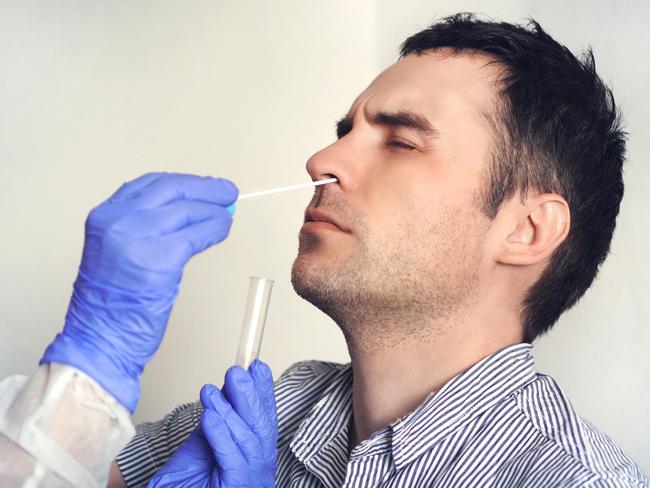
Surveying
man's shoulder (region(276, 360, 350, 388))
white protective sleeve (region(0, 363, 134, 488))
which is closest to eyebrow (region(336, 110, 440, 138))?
man's shoulder (region(276, 360, 350, 388))

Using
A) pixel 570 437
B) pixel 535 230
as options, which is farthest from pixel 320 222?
pixel 570 437

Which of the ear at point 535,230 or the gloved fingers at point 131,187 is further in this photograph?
the ear at point 535,230

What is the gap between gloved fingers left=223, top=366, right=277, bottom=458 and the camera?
4.83 ft

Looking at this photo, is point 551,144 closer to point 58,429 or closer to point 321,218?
point 321,218

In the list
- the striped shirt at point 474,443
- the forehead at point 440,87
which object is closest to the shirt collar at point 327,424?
the striped shirt at point 474,443

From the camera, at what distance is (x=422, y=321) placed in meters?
1.50

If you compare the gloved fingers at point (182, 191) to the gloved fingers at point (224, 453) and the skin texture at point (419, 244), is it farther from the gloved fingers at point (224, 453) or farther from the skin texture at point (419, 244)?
the gloved fingers at point (224, 453)

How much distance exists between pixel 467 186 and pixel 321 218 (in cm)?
29

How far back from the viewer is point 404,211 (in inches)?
57.1

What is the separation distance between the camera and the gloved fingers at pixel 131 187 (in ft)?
3.96

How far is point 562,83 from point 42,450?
4.11 feet

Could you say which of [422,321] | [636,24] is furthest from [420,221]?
[636,24]

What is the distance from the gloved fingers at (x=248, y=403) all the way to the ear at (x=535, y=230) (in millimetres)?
560

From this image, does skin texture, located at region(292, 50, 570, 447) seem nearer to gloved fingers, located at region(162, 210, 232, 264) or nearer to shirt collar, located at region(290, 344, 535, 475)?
shirt collar, located at region(290, 344, 535, 475)
